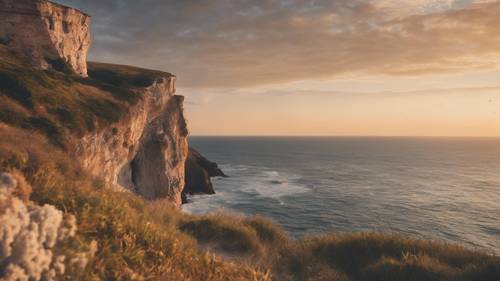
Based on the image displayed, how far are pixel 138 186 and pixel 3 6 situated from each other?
2436cm

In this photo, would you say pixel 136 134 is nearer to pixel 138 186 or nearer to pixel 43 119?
pixel 138 186

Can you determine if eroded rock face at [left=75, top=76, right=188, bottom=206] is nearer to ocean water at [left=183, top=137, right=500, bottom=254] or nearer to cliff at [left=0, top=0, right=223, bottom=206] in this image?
cliff at [left=0, top=0, right=223, bottom=206]

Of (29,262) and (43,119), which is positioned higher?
(43,119)

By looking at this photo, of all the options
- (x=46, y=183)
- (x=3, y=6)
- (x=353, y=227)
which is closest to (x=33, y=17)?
(x=3, y=6)

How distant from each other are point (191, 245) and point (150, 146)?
125 ft

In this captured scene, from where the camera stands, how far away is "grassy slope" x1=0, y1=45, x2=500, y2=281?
18.1ft

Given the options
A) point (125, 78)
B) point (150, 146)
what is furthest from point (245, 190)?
point (125, 78)

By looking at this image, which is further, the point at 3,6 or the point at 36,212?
the point at 3,6

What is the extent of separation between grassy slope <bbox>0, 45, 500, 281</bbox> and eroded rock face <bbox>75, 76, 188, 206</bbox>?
37.6ft

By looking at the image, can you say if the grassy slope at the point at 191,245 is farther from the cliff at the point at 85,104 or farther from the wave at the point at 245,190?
the wave at the point at 245,190

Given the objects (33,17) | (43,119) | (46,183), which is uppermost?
(33,17)

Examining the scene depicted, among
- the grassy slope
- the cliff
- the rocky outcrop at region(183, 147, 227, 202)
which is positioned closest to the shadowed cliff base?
the grassy slope

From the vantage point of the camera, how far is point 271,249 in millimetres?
10992

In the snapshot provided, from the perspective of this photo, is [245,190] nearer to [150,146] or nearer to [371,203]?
[371,203]
